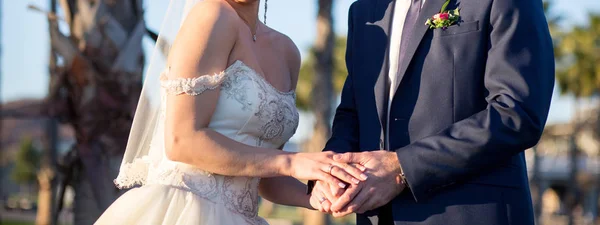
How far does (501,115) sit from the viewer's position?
3.08 metres

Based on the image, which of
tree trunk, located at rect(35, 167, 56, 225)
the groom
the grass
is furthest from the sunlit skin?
the grass

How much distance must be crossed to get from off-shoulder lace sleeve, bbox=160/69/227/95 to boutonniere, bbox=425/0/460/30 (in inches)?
36.2

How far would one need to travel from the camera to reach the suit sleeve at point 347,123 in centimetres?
362

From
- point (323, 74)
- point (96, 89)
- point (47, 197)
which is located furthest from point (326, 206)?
point (47, 197)

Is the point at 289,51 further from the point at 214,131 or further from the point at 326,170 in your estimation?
the point at 326,170

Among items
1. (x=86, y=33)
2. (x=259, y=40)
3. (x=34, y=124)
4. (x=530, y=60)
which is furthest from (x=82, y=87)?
(x=34, y=124)

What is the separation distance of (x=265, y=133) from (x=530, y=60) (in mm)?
1212

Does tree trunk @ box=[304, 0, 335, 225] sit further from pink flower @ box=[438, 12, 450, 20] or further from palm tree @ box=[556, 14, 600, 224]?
palm tree @ box=[556, 14, 600, 224]

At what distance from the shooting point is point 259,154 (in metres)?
3.45

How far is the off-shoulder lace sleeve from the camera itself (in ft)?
11.0

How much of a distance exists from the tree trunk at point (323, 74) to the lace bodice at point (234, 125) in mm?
12810

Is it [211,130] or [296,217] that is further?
[296,217]

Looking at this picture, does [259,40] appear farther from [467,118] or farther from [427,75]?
[467,118]

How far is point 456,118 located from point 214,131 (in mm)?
1012
